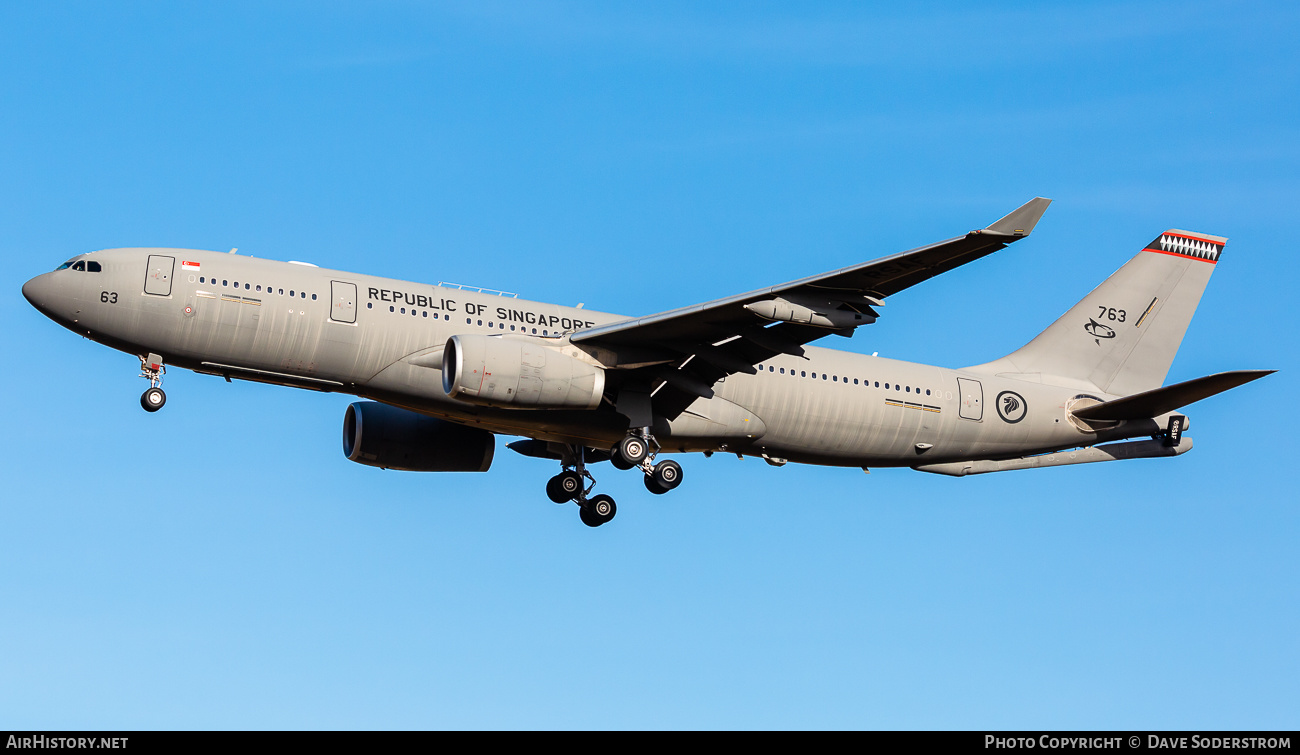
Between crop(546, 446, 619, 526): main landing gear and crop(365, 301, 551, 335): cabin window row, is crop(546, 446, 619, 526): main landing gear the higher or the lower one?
the lower one

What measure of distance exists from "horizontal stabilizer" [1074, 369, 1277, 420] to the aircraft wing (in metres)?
9.46

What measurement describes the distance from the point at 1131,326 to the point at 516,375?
20.5m

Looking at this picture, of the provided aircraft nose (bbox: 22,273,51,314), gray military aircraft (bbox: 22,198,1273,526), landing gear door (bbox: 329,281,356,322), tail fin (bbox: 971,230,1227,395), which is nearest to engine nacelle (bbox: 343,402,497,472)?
gray military aircraft (bbox: 22,198,1273,526)

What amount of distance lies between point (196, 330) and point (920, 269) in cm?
1675

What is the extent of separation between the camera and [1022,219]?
88.6 feet

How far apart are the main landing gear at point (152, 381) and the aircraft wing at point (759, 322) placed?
1001 cm

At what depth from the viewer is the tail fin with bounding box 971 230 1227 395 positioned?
40.9 meters

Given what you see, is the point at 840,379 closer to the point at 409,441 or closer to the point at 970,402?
the point at 970,402

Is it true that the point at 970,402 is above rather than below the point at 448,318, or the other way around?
below

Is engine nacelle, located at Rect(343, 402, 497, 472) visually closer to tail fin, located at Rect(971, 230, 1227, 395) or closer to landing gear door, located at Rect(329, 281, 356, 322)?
landing gear door, located at Rect(329, 281, 356, 322)

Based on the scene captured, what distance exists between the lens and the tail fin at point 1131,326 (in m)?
40.9

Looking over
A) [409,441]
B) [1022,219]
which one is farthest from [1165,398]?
[409,441]
